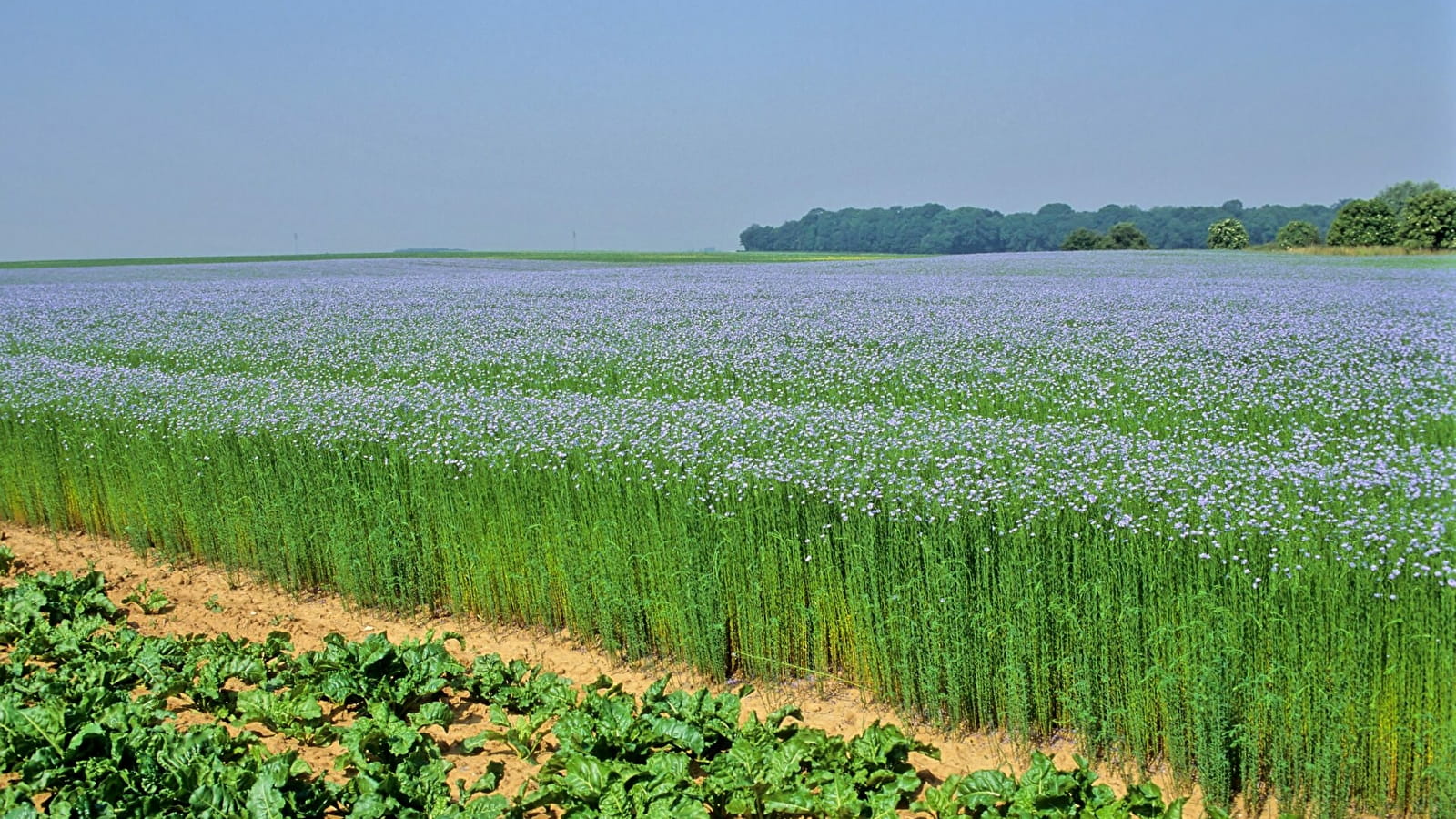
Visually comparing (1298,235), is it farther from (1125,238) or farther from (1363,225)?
(1125,238)

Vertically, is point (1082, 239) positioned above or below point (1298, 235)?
above

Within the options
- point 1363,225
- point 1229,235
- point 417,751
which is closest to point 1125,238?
point 1229,235

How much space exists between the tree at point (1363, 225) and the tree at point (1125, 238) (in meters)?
14.4

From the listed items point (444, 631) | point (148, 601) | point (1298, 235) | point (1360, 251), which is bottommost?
point (444, 631)

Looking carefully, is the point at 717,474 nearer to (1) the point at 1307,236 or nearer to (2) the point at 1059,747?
(2) the point at 1059,747

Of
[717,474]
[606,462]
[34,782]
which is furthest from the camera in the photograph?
[606,462]

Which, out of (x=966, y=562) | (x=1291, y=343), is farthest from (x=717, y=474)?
(x=1291, y=343)

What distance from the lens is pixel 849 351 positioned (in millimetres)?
13922

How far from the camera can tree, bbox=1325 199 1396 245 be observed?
177ft

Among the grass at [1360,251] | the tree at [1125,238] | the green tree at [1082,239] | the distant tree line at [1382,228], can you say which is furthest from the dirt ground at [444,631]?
the green tree at [1082,239]

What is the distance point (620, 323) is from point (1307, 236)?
52349 millimetres

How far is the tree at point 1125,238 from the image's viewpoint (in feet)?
231

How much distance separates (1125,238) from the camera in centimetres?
7062

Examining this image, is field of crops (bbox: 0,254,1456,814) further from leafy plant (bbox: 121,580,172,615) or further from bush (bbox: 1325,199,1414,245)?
bush (bbox: 1325,199,1414,245)
